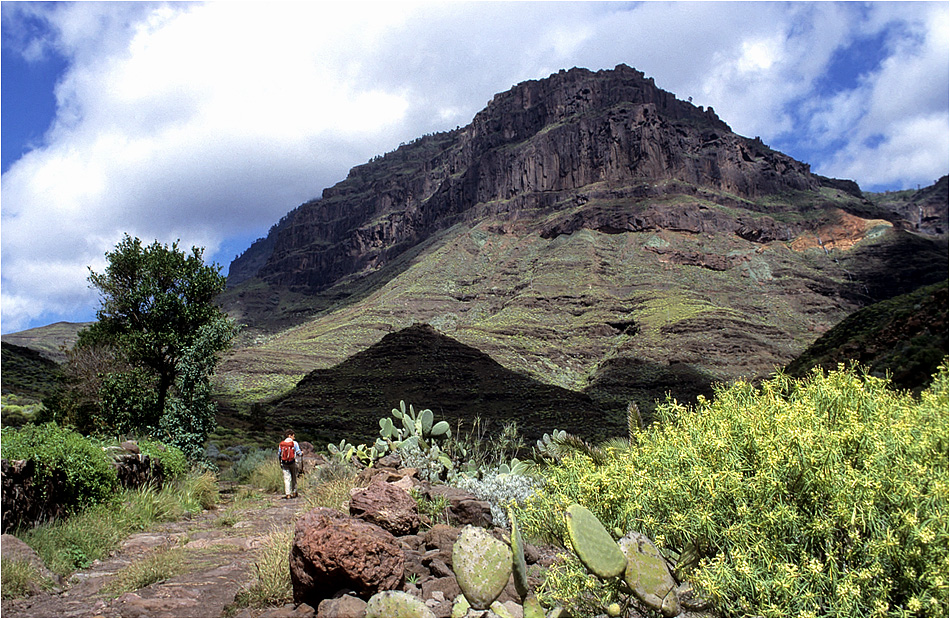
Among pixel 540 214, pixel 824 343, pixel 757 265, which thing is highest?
pixel 540 214

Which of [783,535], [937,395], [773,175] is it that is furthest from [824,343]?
[773,175]

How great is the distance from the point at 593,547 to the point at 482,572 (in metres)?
0.90

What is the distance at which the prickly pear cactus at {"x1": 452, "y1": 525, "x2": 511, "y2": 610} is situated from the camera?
4027 mm

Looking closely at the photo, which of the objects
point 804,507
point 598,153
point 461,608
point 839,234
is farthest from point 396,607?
point 598,153

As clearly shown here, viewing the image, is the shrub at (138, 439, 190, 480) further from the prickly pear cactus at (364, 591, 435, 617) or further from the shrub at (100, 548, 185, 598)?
the prickly pear cactus at (364, 591, 435, 617)


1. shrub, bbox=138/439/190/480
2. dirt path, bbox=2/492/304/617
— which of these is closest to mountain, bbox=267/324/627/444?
shrub, bbox=138/439/190/480

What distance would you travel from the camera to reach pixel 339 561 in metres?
4.54

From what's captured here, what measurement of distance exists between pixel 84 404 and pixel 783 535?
1015 inches

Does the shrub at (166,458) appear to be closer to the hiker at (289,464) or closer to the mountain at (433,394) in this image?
the hiker at (289,464)

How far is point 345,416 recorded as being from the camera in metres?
49.2

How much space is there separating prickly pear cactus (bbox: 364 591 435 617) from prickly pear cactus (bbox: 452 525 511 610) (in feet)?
1.05

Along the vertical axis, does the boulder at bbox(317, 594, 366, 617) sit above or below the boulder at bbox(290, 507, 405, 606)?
below

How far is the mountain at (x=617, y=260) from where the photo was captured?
78688 mm

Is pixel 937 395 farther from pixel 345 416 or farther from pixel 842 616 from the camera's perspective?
pixel 345 416
